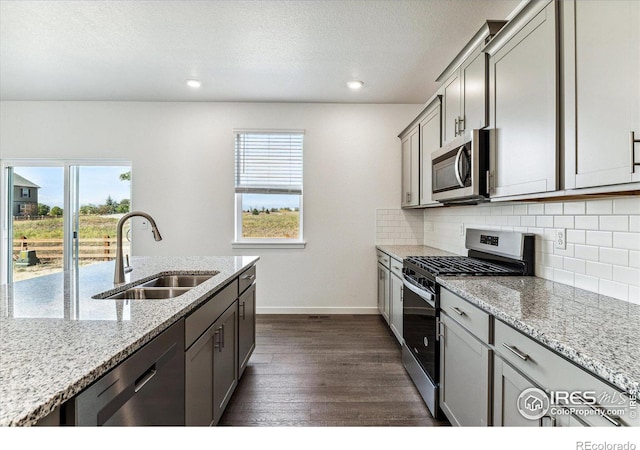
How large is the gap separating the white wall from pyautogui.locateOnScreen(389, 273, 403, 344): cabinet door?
2.88ft

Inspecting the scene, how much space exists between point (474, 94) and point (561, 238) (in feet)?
3.34

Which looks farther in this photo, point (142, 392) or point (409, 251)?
point (409, 251)

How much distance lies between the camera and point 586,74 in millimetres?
1194

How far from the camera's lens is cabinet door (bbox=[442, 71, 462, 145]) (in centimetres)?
227

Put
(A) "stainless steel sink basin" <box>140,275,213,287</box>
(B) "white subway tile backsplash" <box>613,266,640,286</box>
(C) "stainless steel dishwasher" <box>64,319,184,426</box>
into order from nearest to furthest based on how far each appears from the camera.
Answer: (C) "stainless steel dishwasher" <box>64,319,184,426</box>, (B) "white subway tile backsplash" <box>613,266,640,286</box>, (A) "stainless steel sink basin" <box>140,275,213,287</box>

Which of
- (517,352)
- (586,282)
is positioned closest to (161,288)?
(517,352)

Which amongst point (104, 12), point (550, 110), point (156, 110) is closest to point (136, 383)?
point (550, 110)

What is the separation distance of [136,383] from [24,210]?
179 inches

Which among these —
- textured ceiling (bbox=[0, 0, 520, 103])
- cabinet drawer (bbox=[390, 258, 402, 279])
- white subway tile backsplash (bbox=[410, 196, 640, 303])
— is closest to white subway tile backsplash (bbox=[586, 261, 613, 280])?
white subway tile backsplash (bbox=[410, 196, 640, 303])

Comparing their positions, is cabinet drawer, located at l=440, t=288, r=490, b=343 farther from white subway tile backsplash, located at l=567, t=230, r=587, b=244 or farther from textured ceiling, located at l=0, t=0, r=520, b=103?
textured ceiling, located at l=0, t=0, r=520, b=103

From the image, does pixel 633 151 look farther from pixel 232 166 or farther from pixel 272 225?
pixel 232 166

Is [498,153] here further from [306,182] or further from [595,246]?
[306,182]

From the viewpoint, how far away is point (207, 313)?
1.54m

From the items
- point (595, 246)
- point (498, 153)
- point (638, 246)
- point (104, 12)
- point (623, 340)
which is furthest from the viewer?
point (104, 12)
